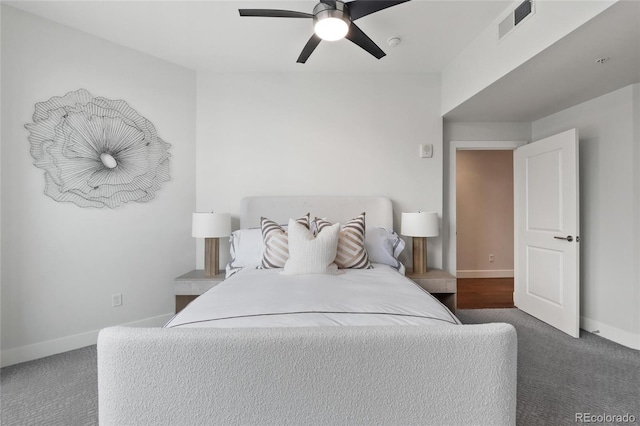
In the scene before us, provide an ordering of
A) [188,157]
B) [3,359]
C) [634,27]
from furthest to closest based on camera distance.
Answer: [188,157] < [3,359] < [634,27]

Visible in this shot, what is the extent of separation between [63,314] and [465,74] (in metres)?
4.16

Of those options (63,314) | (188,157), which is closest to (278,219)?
(188,157)

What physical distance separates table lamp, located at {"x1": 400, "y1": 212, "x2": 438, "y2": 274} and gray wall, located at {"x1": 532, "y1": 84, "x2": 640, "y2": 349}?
1466 millimetres

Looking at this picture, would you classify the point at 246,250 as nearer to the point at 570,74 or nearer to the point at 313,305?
the point at 313,305

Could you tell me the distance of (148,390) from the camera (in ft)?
3.08

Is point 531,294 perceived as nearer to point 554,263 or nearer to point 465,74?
point 554,263

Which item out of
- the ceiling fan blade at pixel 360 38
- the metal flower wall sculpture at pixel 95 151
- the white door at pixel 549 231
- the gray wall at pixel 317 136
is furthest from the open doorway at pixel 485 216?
the metal flower wall sculpture at pixel 95 151

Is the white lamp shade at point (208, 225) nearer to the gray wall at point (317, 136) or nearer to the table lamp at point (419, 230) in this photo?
the gray wall at point (317, 136)

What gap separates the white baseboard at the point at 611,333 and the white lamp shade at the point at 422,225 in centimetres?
164

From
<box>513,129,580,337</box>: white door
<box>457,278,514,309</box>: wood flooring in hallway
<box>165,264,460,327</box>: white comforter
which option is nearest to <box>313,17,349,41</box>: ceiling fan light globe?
<box>165,264,460,327</box>: white comforter

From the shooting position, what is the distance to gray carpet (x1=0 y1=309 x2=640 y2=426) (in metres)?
1.60

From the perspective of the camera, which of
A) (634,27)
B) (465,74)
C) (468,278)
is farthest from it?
(468,278)

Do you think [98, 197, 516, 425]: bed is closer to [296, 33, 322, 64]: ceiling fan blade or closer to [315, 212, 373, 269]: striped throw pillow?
[315, 212, 373, 269]: striped throw pillow

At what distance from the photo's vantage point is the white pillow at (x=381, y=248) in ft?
8.28
